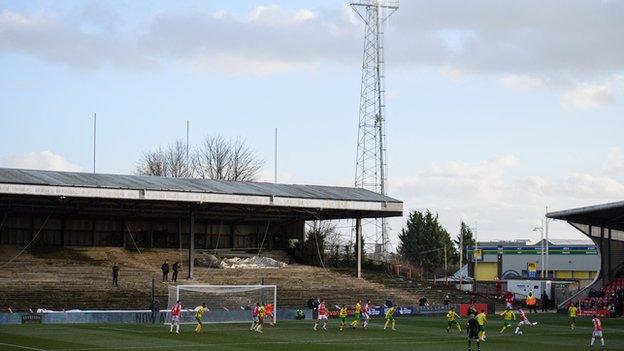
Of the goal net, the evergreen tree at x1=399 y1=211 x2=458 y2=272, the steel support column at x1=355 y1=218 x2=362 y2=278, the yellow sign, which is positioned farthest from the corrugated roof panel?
the evergreen tree at x1=399 y1=211 x2=458 y2=272

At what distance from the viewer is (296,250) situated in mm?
89750

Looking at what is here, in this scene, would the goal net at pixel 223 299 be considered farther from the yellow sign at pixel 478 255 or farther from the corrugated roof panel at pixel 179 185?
the yellow sign at pixel 478 255

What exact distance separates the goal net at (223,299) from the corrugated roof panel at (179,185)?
883cm

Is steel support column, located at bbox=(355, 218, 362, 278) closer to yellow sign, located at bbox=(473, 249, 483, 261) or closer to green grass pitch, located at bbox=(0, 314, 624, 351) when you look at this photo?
green grass pitch, located at bbox=(0, 314, 624, 351)

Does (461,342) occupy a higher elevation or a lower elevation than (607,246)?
lower

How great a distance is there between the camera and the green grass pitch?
139ft

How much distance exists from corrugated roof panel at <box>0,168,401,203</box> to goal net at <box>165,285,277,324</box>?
883 centimetres

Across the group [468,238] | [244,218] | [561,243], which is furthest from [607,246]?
[468,238]

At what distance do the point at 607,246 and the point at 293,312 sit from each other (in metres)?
31.4

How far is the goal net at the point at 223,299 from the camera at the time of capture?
61750 millimetres

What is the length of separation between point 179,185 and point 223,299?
1126 cm

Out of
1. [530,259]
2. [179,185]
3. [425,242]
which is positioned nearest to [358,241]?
[179,185]

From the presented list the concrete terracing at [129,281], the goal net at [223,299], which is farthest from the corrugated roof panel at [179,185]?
the goal net at [223,299]

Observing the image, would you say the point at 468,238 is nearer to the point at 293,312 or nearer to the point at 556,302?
the point at 556,302
